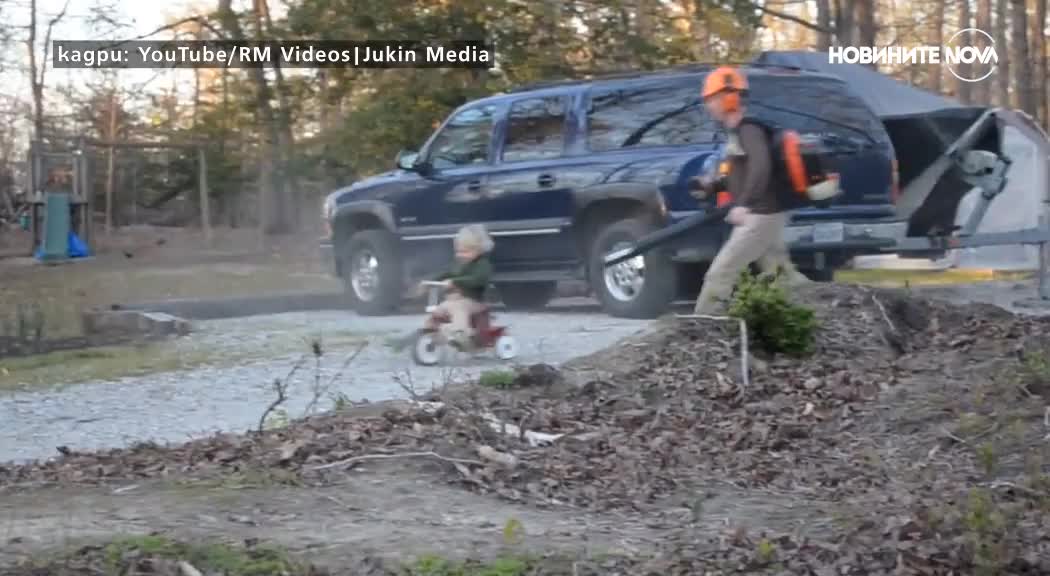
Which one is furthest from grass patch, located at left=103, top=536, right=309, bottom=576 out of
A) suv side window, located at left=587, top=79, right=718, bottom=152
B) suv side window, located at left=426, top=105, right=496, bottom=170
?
suv side window, located at left=426, top=105, right=496, bottom=170

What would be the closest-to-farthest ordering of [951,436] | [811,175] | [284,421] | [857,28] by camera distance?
[951,436] → [284,421] → [811,175] → [857,28]

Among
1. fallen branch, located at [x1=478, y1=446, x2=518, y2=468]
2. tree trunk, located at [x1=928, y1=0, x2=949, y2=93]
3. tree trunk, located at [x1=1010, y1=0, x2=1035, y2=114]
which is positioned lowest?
fallen branch, located at [x1=478, y1=446, x2=518, y2=468]

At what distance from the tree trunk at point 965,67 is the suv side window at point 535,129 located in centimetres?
2092

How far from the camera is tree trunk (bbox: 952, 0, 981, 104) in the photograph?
3369cm

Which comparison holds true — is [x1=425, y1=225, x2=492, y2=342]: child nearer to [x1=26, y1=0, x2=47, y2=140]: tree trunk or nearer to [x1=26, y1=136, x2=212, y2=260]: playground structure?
[x1=26, y1=136, x2=212, y2=260]: playground structure

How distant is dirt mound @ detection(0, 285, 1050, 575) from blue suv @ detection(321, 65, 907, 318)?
11.5ft

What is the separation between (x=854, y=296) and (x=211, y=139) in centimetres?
2016

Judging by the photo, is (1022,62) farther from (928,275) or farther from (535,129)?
(535,129)

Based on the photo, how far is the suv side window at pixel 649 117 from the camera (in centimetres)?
1239

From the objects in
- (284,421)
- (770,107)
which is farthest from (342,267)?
(284,421)

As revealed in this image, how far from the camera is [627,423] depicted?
746 centimetres

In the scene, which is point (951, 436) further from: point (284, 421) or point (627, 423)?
point (284, 421)

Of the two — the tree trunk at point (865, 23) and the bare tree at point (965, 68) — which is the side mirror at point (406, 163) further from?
the bare tree at point (965, 68)

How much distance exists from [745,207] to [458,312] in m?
1.93
